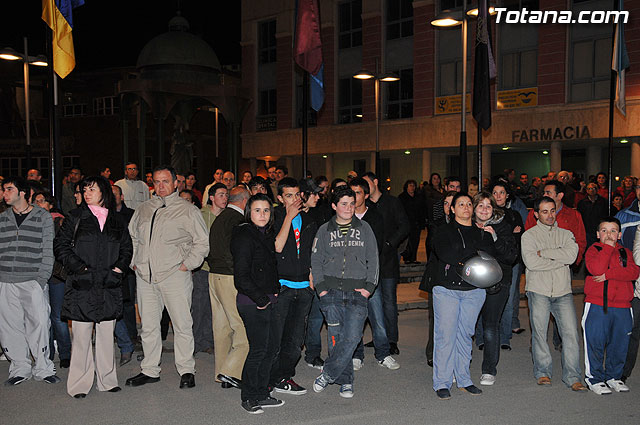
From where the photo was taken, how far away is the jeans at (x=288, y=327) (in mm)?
6219

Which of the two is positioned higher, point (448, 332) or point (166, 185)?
point (166, 185)

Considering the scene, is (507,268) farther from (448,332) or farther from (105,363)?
(105,363)

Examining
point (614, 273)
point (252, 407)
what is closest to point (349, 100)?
point (614, 273)

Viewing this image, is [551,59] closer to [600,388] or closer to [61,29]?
[61,29]

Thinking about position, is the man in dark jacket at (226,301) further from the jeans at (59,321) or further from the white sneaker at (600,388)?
the white sneaker at (600,388)

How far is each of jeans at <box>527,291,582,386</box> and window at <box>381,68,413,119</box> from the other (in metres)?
25.6

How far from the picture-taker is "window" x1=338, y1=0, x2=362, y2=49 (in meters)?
33.4

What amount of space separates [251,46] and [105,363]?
109 ft

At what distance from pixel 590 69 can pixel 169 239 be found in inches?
953

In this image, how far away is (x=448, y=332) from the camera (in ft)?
21.3

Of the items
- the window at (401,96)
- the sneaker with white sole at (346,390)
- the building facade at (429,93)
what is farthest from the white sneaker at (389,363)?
the window at (401,96)

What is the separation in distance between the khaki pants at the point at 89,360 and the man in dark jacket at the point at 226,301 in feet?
3.59

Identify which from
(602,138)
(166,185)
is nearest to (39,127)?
(602,138)

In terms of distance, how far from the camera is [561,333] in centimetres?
671
